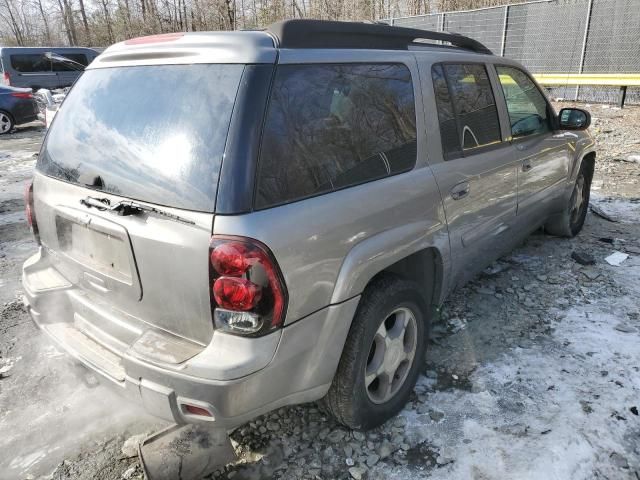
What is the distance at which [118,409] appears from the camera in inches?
110

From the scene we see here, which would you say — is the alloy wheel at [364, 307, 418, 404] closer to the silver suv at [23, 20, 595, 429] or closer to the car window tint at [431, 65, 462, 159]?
the silver suv at [23, 20, 595, 429]

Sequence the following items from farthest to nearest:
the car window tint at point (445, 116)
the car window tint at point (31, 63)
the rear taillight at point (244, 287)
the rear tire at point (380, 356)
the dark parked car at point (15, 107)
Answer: the car window tint at point (31, 63) → the dark parked car at point (15, 107) → the car window tint at point (445, 116) → the rear tire at point (380, 356) → the rear taillight at point (244, 287)

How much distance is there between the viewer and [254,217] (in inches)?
71.5

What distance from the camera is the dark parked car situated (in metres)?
12.8

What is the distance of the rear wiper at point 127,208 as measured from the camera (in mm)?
1895

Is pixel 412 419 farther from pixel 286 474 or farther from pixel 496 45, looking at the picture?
pixel 496 45

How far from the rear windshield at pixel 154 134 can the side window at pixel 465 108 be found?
4.62 feet

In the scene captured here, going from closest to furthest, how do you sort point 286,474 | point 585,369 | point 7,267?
point 286,474 → point 585,369 → point 7,267

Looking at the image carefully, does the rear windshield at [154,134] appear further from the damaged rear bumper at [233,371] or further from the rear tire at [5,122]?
the rear tire at [5,122]

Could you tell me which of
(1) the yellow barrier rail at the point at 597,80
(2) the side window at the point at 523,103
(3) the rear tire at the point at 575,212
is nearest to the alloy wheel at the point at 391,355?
(2) the side window at the point at 523,103

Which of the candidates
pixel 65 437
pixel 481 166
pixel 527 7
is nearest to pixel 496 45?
pixel 527 7

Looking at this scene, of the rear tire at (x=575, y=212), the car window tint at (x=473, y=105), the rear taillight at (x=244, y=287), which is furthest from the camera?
the rear tire at (x=575, y=212)

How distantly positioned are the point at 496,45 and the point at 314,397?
15187mm

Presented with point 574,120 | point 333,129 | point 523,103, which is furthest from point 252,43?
point 574,120
